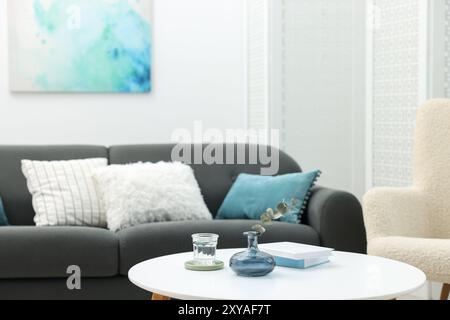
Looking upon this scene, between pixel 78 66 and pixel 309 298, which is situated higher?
pixel 78 66

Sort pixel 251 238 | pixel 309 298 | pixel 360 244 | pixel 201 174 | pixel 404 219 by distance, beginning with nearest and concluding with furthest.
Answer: pixel 309 298, pixel 251 238, pixel 404 219, pixel 360 244, pixel 201 174

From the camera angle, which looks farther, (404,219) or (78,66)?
(78,66)

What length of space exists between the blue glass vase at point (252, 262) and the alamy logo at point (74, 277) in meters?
1.18

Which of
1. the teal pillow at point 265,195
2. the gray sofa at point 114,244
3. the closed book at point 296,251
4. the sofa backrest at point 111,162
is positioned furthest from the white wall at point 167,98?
the closed book at point 296,251

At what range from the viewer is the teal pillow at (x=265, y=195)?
366cm

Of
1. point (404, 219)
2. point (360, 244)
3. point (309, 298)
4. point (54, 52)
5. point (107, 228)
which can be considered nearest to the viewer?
point (309, 298)

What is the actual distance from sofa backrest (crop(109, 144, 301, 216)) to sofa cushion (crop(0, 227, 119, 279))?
743 millimetres

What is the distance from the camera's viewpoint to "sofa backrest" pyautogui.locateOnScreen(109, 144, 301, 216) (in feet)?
13.1

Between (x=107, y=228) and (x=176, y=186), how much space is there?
15.4 inches

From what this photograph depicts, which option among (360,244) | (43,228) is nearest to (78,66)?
(43,228)

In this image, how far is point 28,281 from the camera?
10.9 ft

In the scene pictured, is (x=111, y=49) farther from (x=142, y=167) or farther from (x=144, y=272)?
(x=144, y=272)

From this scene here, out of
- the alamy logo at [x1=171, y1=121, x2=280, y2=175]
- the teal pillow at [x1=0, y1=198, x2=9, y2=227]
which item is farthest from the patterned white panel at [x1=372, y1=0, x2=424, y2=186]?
the teal pillow at [x1=0, y1=198, x2=9, y2=227]

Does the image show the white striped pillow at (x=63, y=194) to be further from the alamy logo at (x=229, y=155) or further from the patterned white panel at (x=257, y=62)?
the patterned white panel at (x=257, y=62)
